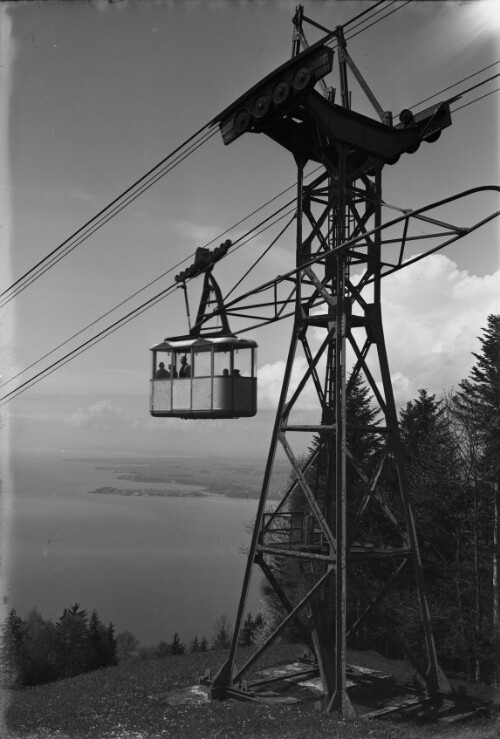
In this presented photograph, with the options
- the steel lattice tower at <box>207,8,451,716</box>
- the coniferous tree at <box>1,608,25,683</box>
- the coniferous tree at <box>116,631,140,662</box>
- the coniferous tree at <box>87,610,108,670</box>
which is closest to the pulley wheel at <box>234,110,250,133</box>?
the steel lattice tower at <box>207,8,451,716</box>

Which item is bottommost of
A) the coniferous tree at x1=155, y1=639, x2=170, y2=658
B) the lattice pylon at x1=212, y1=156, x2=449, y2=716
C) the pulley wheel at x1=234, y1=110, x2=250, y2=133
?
the coniferous tree at x1=155, y1=639, x2=170, y2=658

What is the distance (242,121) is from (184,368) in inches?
225

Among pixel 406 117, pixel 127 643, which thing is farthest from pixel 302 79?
pixel 127 643

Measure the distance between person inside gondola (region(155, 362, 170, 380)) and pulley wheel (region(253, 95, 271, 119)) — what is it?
618 cm

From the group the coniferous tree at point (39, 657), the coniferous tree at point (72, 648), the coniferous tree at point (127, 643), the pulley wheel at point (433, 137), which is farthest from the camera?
the coniferous tree at point (127, 643)

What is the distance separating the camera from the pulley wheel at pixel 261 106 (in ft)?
44.6

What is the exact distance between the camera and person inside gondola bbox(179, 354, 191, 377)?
615 inches

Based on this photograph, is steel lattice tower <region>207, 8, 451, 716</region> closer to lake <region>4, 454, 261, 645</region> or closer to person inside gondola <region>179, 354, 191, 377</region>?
person inside gondola <region>179, 354, 191, 377</region>

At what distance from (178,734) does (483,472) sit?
16283 millimetres

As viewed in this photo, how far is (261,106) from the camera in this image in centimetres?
1374

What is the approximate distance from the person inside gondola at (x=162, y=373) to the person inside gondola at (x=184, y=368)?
0.47 m

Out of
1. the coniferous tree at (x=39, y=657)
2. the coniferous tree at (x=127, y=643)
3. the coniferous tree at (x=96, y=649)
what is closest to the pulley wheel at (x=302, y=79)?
the coniferous tree at (x=39, y=657)

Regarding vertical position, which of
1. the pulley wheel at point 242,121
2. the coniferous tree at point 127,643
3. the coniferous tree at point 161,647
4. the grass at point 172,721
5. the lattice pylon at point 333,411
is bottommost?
the coniferous tree at point 127,643

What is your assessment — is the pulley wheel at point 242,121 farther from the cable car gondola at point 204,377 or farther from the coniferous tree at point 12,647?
the coniferous tree at point 12,647
